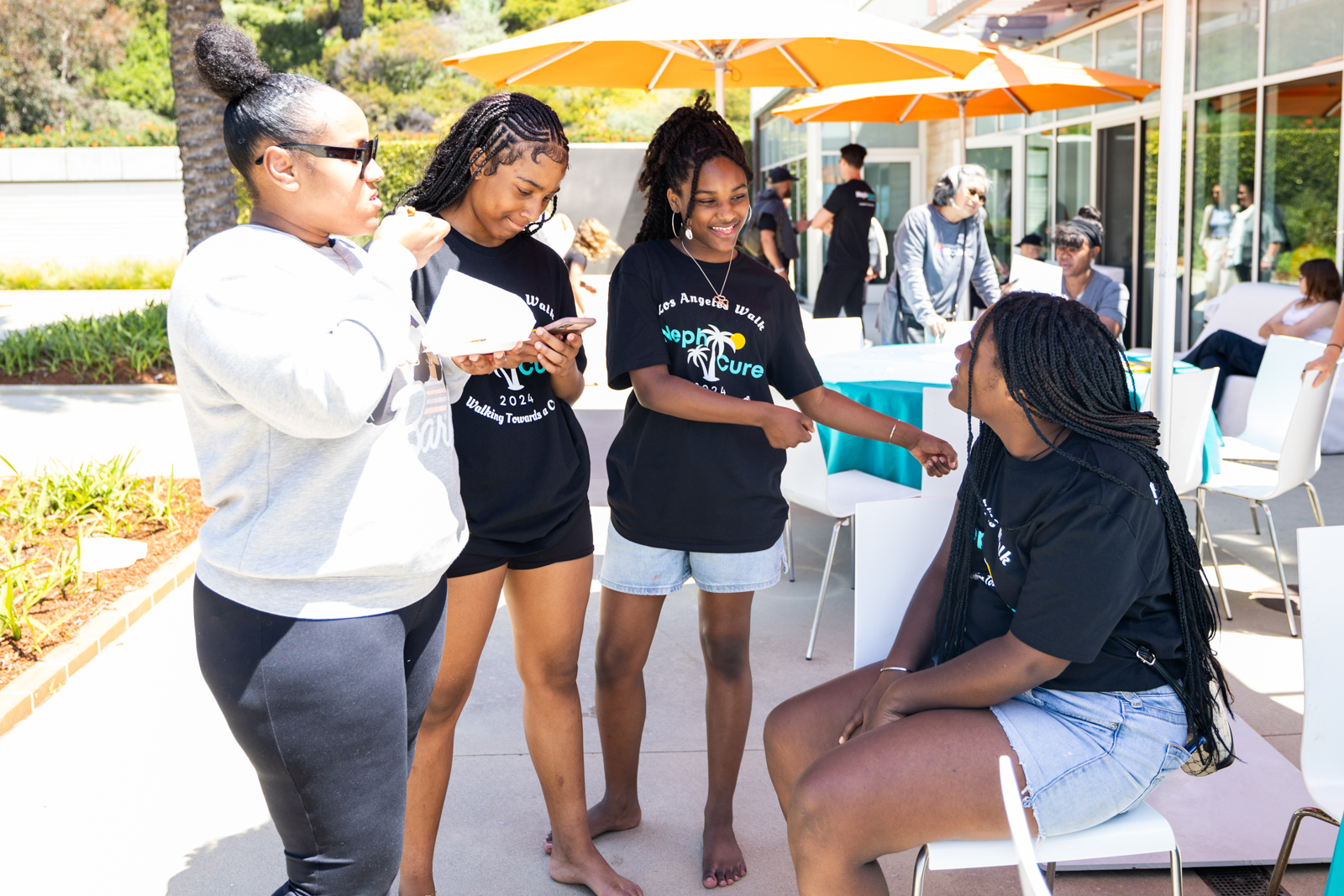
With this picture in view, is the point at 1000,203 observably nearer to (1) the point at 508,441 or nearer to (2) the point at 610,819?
(2) the point at 610,819

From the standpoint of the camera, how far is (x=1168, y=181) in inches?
122

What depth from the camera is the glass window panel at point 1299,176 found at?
322 inches

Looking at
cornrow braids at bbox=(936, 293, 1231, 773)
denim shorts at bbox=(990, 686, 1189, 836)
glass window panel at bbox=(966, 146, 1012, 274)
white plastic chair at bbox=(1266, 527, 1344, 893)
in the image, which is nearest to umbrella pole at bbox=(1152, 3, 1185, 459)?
white plastic chair at bbox=(1266, 527, 1344, 893)

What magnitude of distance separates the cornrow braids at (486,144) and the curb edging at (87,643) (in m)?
2.27

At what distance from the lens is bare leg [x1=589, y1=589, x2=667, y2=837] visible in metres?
2.82

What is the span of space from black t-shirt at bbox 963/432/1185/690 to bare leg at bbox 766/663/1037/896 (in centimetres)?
22

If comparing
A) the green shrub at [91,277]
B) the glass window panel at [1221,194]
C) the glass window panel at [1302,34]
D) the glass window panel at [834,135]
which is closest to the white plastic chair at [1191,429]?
the glass window panel at [1302,34]

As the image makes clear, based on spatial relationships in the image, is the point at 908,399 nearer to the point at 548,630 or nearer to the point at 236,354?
the point at 548,630

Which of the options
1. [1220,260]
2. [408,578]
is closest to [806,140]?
[1220,260]

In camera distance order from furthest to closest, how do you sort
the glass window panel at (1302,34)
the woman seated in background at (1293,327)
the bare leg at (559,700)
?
1. the glass window panel at (1302,34)
2. the woman seated in background at (1293,327)
3. the bare leg at (559,700)

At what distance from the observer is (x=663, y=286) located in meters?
2.66

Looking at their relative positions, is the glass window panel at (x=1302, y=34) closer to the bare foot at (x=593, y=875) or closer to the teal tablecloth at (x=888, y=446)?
the teal tablecloth at (x=888, y=446)

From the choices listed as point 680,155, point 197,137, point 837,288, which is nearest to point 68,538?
point 680,155

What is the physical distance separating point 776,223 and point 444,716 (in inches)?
412
